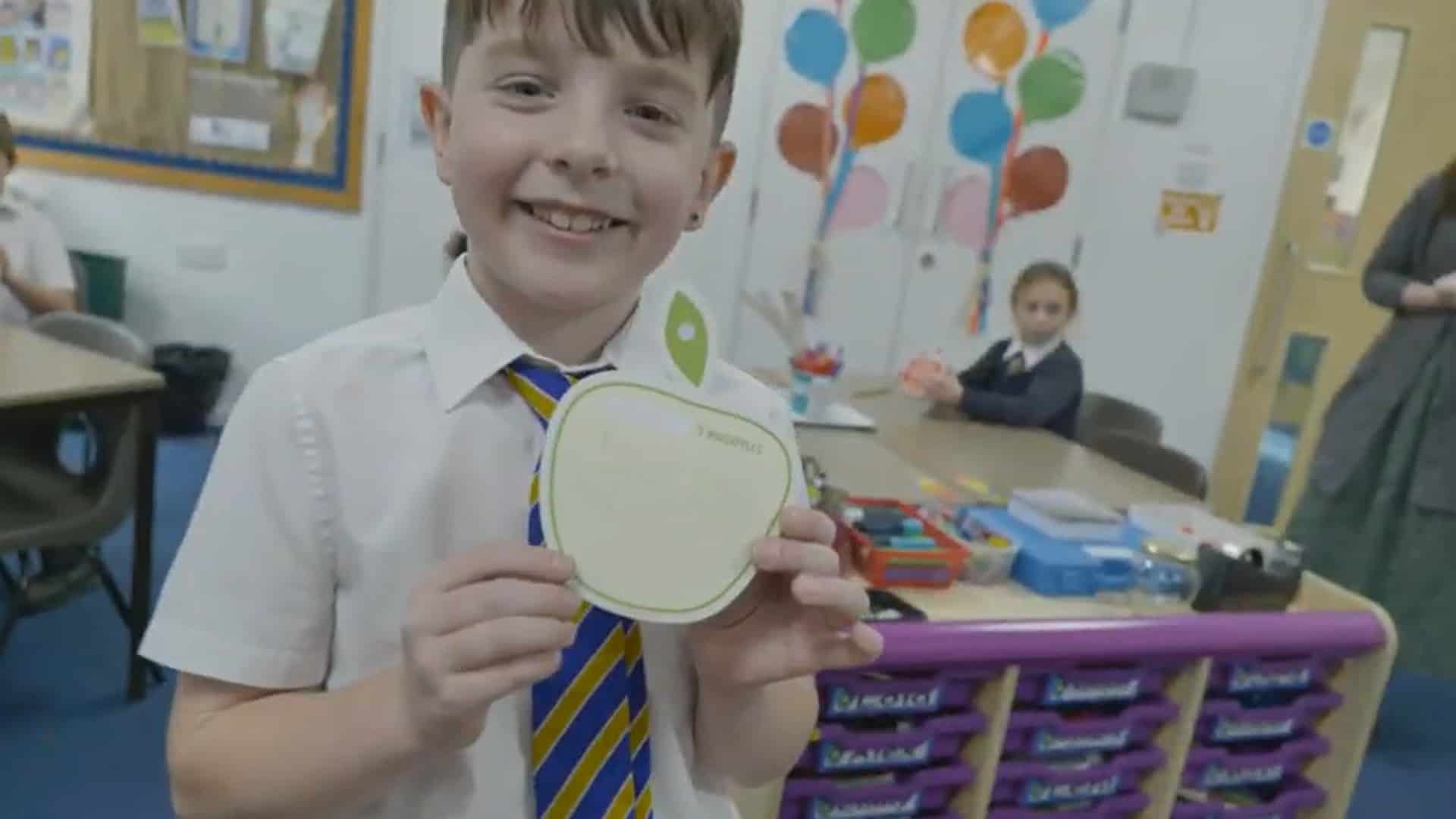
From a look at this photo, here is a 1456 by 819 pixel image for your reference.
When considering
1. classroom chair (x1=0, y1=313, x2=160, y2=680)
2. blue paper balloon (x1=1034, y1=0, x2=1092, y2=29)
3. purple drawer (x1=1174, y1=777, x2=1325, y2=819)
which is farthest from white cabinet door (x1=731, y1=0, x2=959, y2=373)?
purple drawer (x1=1174, y1=777, x2=1325, y2=819)

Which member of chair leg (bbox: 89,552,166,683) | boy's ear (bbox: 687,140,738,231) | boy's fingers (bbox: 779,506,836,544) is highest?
boy's ear (bbox: 687,140,738,231)

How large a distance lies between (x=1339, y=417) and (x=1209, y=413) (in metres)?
1.76

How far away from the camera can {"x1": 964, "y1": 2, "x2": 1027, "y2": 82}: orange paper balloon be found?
4.29m

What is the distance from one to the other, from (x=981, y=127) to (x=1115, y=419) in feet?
5.58

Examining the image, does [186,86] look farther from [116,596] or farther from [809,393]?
[809,393]

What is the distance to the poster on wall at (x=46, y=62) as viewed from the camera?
13.3ft

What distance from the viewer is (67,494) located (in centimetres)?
238

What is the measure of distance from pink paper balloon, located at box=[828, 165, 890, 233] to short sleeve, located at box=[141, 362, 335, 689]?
379cm

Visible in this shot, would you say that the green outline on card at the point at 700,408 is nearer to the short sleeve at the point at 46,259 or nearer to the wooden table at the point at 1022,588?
the wooden table at the point at 1022,588

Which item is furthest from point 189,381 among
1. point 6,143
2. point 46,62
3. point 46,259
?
point 6,143

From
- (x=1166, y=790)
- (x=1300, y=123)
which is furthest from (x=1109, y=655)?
(x=1300, y=123)

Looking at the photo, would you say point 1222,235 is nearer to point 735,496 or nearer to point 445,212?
point 445,212

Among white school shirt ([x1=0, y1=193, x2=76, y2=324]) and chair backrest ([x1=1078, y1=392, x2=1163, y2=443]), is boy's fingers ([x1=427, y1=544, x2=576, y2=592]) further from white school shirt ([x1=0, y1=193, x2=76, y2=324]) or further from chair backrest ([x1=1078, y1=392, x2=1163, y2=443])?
white school shirt ([x1=0, y1=193, x2=76, y2=324])

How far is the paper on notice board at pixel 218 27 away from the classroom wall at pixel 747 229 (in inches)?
19.0
